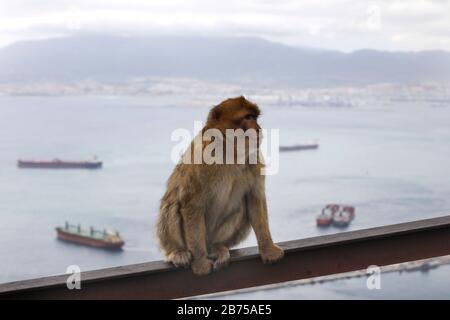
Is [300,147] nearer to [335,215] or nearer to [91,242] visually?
[335,215]

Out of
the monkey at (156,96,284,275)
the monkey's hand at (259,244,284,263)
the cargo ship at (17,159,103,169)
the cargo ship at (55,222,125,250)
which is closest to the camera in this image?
the monkey's hand at (259,244,284,263)

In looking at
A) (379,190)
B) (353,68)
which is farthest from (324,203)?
(353,68)

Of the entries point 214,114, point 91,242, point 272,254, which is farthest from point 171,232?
point 91,242

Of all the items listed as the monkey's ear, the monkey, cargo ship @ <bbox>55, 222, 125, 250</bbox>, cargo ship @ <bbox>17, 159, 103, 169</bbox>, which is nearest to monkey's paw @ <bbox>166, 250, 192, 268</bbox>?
the monkey

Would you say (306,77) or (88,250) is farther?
(306,77)

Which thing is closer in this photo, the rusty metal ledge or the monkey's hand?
the rusty metal ledge

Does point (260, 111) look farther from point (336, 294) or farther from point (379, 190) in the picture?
point (379, 190)

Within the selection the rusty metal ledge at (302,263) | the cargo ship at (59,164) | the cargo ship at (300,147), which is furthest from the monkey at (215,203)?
the cargo ship at (300,147)

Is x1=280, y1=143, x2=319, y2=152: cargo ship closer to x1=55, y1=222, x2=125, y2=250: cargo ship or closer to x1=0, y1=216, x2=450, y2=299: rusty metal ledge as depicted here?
x1=55, y1=222, x2=125, y2=250: cargo ship

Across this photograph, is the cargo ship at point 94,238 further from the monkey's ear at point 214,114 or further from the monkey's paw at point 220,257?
the monkey's paw at point 220,257
